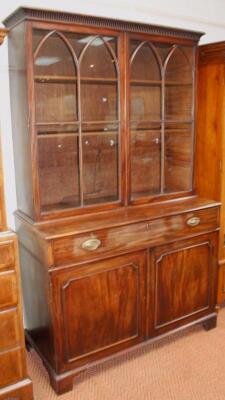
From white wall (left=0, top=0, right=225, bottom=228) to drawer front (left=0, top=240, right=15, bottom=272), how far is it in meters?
0.54

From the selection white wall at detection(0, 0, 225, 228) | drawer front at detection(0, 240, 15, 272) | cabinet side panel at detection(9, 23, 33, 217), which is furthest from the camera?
white wall at detection(0, 0, 225, 228)

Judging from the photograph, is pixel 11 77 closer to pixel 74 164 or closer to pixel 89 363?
pixel 74 164

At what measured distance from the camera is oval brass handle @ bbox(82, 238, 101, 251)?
1843 millimetres

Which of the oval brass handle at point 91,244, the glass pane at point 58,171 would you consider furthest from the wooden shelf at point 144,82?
the oval brass handle at point 91,244

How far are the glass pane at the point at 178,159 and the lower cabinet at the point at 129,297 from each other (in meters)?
0.36

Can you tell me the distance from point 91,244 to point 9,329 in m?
0.54

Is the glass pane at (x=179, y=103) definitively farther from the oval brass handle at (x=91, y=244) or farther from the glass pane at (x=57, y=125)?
the oval brass handle at (x=91, y=244)

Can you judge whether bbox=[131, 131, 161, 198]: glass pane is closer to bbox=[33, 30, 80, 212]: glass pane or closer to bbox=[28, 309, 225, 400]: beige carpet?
bbox=[33, 30, 80, 212]: glass pane

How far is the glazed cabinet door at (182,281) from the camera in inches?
84.6

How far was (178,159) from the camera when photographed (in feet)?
7.85

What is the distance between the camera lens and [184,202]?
2.32 metres

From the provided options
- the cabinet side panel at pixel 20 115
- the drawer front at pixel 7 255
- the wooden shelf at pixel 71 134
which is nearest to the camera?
the drawer front at pixel 7 255

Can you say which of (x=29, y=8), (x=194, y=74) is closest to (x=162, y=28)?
(x=194, y=74)

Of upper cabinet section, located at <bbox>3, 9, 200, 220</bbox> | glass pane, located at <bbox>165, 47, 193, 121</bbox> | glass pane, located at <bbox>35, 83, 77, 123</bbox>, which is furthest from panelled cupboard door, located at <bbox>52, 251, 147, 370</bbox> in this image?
glass pane, located at <bbox>165, 47, 193, 121</bbox>
